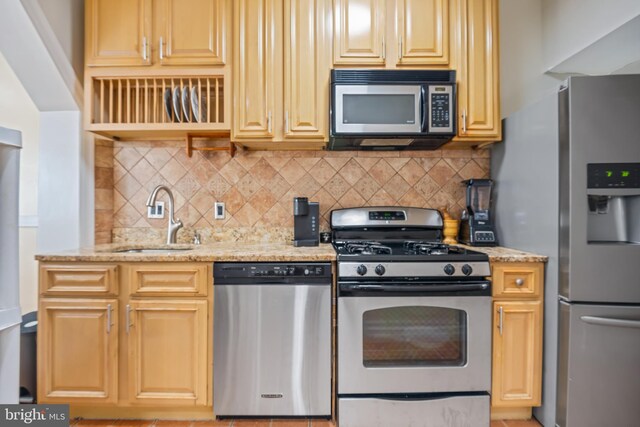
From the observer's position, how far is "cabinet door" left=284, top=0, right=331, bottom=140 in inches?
80.4

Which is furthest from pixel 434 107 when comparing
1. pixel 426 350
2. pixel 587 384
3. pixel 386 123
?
pixel 587 384

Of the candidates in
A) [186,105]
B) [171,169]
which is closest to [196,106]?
[186,105]

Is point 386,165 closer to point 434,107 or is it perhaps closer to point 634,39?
point 434,107

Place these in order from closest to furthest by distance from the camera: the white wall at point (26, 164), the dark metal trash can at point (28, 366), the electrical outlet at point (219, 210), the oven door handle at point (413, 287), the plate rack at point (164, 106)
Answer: the oven door handle at point (413, 287)
the dark metal trash can at point (28, 366)
the plate rack at point (164, 106)
the electrical outlet at point (219, 210)
the white wall at point (26, 164)

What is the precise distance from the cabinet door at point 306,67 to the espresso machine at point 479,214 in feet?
3.33

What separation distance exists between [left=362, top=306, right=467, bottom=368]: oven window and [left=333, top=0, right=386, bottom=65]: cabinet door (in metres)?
1.44

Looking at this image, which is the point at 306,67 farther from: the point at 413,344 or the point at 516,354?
the point at 516,354

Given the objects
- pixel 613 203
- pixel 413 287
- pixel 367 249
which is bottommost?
pixel 413 287

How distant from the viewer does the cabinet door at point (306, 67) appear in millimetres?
2041

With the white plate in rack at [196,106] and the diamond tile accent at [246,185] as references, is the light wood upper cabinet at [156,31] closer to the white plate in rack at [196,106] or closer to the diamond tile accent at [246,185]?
the white plate in rack at [196,106]

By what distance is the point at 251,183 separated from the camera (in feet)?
7.93

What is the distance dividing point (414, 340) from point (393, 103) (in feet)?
4.22

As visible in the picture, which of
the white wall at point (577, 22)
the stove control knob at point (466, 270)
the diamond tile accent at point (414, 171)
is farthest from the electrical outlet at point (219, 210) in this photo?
the white wall at point (577, 22)

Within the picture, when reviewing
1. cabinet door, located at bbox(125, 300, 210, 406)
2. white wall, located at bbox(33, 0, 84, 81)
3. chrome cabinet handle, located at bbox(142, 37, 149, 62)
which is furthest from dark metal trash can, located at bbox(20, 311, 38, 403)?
chrome cabinet handle, located at bbox(142, 37, 149, 62)
